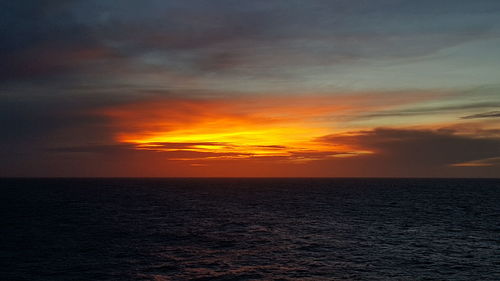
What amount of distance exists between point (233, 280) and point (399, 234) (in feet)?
115

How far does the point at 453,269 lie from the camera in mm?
42250

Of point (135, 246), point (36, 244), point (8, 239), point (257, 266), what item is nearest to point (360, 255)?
point (257, 266)

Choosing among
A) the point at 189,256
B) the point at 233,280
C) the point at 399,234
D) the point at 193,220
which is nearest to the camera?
the point at 233,280

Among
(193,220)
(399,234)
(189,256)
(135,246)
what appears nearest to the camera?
(189,256)

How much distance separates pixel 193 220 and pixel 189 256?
33686 mm

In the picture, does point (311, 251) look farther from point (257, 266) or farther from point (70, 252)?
point (70, 252)

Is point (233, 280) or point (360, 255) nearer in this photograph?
point (233, 280)

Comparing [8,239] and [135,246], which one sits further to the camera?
[8,239]

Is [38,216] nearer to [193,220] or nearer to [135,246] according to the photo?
[193,220]

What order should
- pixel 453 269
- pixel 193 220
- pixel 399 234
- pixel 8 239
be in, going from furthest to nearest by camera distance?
pixel 193 220 → pixel 399 234 → pixel 8 239 → pixel 453 269

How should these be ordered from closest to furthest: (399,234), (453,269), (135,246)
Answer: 1. (453,269)
2. (135,246)
3. (399,234)

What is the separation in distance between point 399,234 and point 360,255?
59.9 ft

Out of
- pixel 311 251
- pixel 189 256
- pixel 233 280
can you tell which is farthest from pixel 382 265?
pixel 189 256

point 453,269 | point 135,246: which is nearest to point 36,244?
point 135,246
